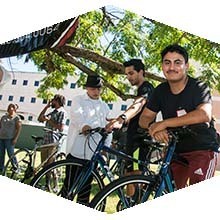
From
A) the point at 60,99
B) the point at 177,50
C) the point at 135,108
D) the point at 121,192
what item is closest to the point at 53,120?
the point at 60,99

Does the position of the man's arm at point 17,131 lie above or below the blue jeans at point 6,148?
above

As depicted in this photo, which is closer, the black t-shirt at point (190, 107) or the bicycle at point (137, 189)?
the bicycle at point (137, 189)

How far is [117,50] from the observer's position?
393cm

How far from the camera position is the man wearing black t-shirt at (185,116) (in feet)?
11.8

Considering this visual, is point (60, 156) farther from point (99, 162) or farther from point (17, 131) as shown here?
point (17, 131)

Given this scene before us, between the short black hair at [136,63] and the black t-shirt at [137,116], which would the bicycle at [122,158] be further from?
the short black hair at [136,63]

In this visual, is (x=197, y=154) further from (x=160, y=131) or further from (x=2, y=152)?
(x=2, y=152)

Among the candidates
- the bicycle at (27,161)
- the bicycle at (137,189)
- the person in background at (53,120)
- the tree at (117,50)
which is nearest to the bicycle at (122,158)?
the bicycle at (137,189)

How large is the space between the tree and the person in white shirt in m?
0.08

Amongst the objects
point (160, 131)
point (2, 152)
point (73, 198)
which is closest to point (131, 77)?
point (160, 131)

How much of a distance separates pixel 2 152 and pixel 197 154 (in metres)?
1.74

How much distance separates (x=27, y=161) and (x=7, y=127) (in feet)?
1.31

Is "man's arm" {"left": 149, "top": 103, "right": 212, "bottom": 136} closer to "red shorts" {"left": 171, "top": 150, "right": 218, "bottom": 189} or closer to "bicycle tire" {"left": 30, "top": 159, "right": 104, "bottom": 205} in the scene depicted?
"red shorts" {"left": 171, "top": 150, "right": 218, "bottom": 189}

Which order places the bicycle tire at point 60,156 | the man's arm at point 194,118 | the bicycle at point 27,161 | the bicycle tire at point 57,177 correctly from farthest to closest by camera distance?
1. the bicycle at point 27,161
2. the bicycle tire at point 60,156
3. the bicycle tire at point 57,177
4. the man's arm at point 194,118
